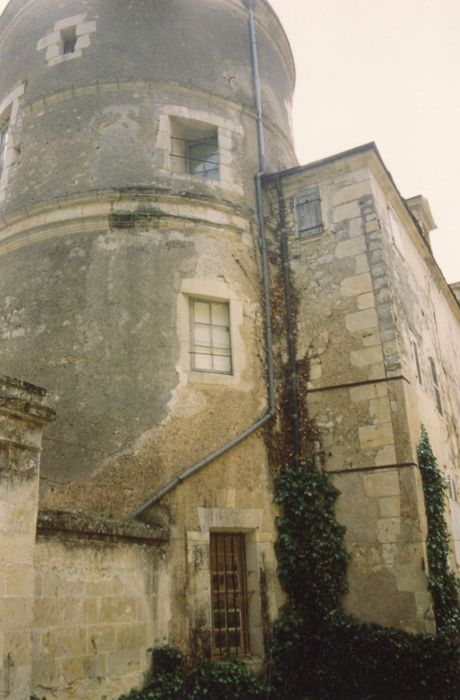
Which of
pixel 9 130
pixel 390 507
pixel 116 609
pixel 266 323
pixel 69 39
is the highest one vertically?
pixel 69 39

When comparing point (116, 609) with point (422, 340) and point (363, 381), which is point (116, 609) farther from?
point (422, 340)

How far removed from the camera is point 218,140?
1132 centimetres

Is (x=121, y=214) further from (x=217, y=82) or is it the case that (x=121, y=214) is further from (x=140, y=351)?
(x=217, y=82)

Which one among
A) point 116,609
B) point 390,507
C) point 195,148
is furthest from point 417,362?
point 116,609

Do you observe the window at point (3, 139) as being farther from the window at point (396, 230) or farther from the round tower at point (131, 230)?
the window at point (396, 230)

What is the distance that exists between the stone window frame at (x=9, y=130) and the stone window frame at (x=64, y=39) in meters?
0.81

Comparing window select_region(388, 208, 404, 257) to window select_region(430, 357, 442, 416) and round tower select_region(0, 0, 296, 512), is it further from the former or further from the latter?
round tower select_region(0, 0, 296, 512)

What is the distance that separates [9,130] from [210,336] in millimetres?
5514

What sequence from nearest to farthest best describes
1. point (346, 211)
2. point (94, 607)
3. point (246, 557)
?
point (94, 607), point (246, 557), point (346, 211)

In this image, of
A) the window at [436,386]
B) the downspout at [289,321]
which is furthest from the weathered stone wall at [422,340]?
the downspout at [289,321]

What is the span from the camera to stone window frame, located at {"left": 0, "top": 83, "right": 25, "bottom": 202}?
11.2 meters

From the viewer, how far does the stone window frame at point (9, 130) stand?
1125 cm

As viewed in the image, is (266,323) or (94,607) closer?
(94,607)

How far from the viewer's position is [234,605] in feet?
→ 29.1
